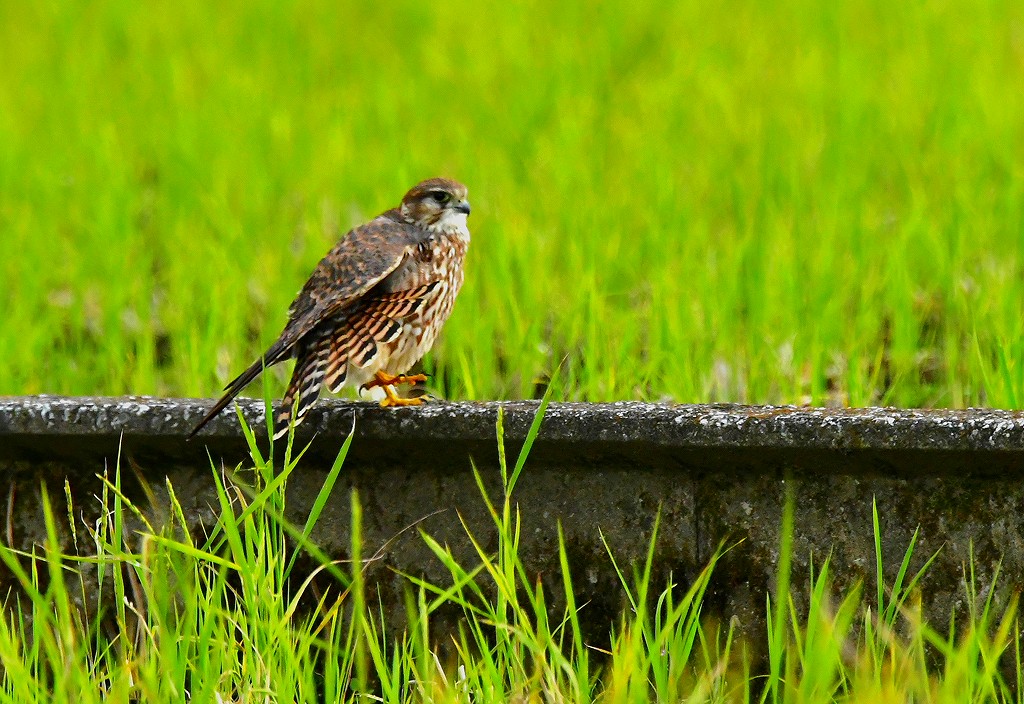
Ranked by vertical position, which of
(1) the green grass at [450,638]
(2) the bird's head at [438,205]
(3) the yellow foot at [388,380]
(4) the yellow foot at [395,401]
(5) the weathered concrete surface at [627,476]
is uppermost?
(2) the bird's head at [438,205]

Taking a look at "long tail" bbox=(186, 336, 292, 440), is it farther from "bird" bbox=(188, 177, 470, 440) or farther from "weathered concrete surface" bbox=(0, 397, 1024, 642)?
A: "bird" bbox=(188, 177, 470, 440)

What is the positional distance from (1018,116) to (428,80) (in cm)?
263

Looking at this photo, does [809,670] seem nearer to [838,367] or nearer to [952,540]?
[952,540]

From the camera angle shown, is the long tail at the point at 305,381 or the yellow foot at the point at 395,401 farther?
the yellow foot at the point at 395,401

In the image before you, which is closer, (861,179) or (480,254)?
(480,254)

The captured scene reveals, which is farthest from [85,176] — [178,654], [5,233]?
[178,654]

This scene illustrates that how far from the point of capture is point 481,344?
3.51 m

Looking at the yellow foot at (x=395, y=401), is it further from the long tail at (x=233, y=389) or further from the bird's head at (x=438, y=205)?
the bird's head at (x=438, y=205)

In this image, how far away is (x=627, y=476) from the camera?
2.52 meters

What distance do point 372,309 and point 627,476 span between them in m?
0.86

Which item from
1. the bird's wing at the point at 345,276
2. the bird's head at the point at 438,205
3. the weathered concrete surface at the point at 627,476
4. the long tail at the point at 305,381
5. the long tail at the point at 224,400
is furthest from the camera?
the bird's head at the point at 438,205

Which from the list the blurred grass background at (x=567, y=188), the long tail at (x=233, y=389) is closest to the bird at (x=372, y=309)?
the long tail at (x=233, y=389)

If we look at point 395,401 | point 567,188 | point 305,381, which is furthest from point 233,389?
point 567,188

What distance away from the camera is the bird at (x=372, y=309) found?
9.73 feet
